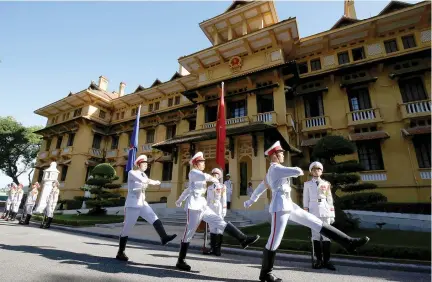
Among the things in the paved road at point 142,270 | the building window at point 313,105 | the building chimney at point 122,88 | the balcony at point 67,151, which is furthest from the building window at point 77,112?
the paved road at point 142,270

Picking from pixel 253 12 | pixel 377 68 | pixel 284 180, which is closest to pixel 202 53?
pixel 253 12

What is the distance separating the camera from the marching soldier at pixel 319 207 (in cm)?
458

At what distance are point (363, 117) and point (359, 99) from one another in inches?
62.8

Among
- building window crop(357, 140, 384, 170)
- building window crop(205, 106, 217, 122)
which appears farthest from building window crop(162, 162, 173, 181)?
building window crop(357, 140, 384, 170)

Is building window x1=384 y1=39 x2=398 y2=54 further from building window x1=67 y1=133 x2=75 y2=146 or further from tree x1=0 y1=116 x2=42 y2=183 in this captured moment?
tree x1=0 y1=116 x2=42 y2=183

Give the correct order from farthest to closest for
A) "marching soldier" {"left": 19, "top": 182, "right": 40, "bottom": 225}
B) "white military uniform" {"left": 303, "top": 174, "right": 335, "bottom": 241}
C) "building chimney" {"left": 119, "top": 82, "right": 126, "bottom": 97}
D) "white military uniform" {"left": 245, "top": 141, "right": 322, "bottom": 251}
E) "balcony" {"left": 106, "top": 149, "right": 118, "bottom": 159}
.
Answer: "building chimney" {"left": 119, "top": 82, "right": 126, "bottom": 97}
"balcony" {"left": 106, "top": 149, "right": 118, "bottom": 159}
"marching soldier" {"left": 19, "top": 182, "right": 40, "bottom": 225}
"white military uniform" {"left": 303, "top": 174, "right": 335, "bottom": 241}
"white military uniform" {"left": 245, "top": 141, "right": 322, "bottom": 251}

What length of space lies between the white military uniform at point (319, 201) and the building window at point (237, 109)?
12.0m

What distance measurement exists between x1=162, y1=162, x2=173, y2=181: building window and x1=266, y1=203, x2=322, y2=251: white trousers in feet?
59.0

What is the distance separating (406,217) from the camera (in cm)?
930

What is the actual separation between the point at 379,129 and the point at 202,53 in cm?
1318

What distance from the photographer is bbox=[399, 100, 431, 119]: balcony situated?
12.7 metres

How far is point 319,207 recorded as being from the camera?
4820mm

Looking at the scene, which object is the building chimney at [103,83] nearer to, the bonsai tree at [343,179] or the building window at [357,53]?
the building window at [357,53]

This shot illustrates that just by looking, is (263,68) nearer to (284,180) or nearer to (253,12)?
(253,12)
